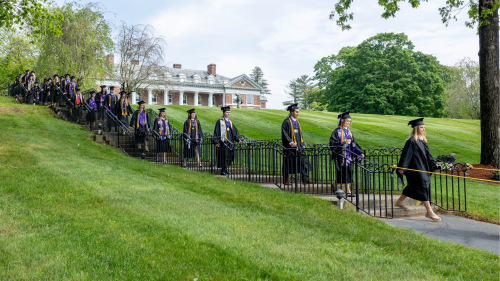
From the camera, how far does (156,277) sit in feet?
10.4

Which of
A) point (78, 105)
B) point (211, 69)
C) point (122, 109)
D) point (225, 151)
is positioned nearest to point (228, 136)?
point (225, 151)

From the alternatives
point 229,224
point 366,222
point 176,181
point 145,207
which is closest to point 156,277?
point 229,224

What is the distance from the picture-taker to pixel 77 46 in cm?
2231

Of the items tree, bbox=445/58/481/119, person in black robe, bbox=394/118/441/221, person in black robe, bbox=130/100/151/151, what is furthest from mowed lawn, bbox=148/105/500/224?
tree, bbox=445/58/481/119

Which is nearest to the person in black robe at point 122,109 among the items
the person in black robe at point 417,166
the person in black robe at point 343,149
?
the person in black robe at point 343,149

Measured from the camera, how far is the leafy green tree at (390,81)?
39.9m

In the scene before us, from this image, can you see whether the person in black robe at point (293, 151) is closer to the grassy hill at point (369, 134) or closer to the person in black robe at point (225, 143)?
the person in black robe at point (225, 143)

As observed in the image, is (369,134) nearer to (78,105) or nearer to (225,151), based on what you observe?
(225,151)

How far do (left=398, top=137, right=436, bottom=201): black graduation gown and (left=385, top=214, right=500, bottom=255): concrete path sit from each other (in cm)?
52

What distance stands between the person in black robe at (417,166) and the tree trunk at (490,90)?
6025 mm

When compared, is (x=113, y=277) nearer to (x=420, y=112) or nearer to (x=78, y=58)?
(x=78, y=58)

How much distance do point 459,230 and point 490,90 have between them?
7688mm

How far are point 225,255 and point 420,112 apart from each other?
4309 centimetres

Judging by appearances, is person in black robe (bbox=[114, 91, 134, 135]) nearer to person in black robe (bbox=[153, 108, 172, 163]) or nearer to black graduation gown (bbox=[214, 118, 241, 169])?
person in black robe (bbox=[153, 108, 172, 163])
